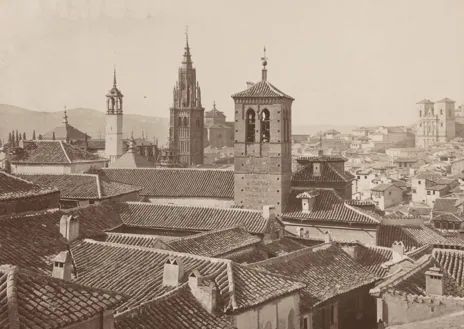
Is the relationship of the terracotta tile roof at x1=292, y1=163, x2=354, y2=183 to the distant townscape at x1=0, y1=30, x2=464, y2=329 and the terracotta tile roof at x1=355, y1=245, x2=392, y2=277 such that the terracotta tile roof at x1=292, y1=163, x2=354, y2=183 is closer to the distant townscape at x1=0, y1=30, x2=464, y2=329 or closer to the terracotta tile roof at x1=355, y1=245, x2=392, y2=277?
the distant townscape at x1=0, y1=30, x2=464, y2=329

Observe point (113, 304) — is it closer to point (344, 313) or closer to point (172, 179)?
point (344, 313)

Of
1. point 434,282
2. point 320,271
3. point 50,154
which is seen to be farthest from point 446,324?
point 50,154

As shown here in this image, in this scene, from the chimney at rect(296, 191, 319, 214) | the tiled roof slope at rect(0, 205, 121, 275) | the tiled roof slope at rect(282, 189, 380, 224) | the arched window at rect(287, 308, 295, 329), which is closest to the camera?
the arched window at rect(287, 308, 295, 329)

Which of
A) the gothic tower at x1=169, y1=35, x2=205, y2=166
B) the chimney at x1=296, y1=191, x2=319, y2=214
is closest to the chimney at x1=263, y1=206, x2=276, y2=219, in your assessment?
the chimney at x1=296, y1=191, x2=319, y2=214

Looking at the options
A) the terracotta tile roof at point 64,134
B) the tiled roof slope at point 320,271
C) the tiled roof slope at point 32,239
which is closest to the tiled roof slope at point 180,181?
the tiled roof slope at point 320,271

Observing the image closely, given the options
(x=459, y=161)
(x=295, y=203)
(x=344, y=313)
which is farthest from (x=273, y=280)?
(x=459, y=161)
